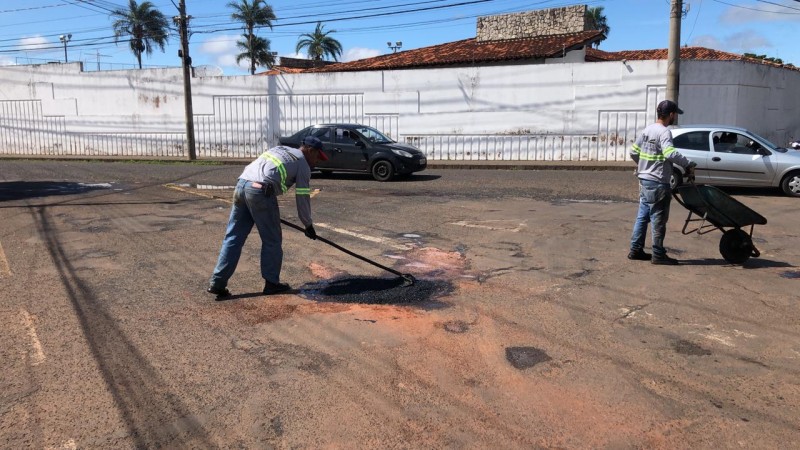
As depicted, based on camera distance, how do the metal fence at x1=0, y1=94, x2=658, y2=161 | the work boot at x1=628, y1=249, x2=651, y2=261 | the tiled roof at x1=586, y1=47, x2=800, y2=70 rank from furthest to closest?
the tiled roof at x1=586, y1=47, x2=800, y2=70
the metal fence at x1=0, y1=94, x2=658, y2=161
the work boot at x1=628, y1=249, x2=651, y2=261

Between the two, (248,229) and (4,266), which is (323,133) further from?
(248,229)

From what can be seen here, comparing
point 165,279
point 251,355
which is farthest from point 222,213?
point 251,355

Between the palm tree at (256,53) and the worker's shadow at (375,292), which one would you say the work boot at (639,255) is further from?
the palm tree at (256,53)

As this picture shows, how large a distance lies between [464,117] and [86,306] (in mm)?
18572

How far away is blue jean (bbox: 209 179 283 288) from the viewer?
5.63 m

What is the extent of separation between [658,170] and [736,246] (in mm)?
1231

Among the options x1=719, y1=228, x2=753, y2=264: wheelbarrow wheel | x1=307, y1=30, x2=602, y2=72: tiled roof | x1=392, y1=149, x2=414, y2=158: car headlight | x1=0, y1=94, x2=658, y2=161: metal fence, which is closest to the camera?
x1=719, y1=228, x2=753, y2=264: wheelbarrow wheel

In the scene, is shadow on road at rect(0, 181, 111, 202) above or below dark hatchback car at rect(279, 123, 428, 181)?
below

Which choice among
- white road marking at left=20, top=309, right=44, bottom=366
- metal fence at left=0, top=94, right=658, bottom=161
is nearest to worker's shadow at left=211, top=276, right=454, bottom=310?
white road marking at left=20, top=309, right=44, bottom=366

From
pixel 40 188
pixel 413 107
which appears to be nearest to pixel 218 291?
pixel 40 188

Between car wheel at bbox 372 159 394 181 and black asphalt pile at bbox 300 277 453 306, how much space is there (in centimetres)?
945

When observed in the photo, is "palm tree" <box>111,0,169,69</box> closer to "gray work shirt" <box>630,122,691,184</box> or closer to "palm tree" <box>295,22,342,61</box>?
"palm tree" <box>295,22,342,61</box>

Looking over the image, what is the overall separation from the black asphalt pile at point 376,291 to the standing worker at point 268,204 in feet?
1.50

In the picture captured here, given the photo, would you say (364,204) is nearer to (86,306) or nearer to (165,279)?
(165,279)
